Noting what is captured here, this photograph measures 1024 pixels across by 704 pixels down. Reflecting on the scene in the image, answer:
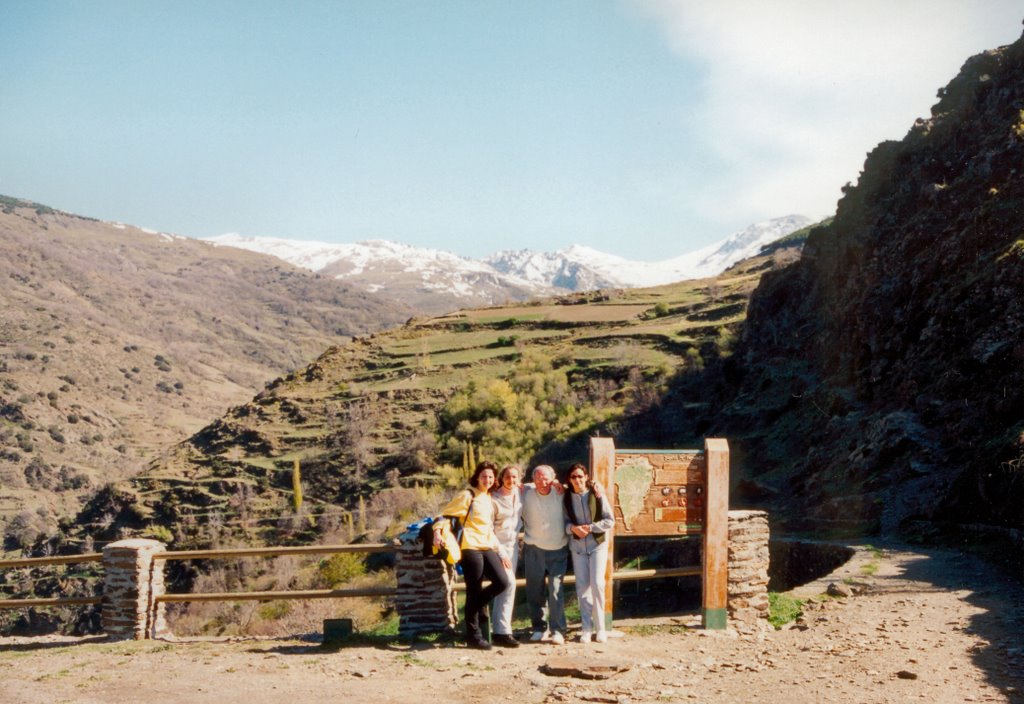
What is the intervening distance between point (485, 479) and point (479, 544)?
0.69 meters

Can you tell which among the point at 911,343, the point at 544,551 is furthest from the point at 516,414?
the point at 544,551

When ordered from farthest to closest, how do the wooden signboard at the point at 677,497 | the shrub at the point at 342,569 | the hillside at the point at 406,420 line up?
the hillside at the point at 406,420 < the shrub at the point at 342,569 < the wooden signboard at the point at 677,497

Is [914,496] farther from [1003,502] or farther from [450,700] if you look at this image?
[450,700]

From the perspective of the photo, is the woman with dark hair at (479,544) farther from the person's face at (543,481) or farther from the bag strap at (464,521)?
the person's face at (543,481)

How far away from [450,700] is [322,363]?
103 m

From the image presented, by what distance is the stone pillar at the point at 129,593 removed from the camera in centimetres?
1146

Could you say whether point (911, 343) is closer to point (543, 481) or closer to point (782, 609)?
point (782, 609)

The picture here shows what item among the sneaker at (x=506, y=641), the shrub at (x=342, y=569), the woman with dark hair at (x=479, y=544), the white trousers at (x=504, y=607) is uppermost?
the woman with dark hair at (x=479, y=544)

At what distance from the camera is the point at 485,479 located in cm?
995

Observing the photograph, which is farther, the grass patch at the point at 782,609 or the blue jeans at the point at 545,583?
the grass patch at the point at 782,609

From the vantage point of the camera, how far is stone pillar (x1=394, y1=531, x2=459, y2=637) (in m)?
10.5

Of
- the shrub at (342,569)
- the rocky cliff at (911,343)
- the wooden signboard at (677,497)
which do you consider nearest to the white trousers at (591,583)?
the wooden signboard at (677,497)

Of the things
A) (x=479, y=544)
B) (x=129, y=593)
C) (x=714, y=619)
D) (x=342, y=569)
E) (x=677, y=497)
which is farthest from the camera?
(x=342, y=569)

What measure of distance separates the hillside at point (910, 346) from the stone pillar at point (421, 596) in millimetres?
12869
